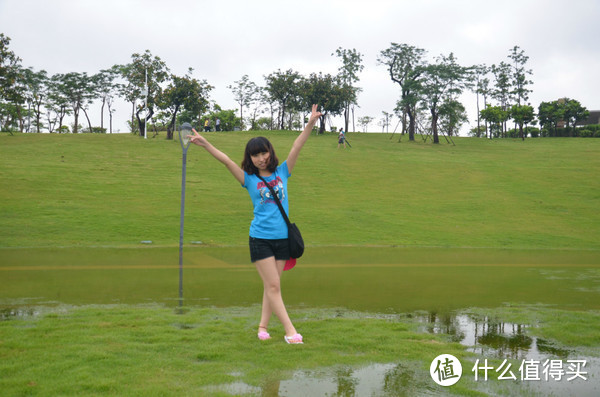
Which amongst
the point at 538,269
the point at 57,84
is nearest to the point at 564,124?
the point at 538,269

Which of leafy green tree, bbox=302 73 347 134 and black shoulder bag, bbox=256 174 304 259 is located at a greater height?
leafy green tree, bbox=302 73 347 134

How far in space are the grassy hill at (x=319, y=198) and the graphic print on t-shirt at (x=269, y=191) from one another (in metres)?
10.7

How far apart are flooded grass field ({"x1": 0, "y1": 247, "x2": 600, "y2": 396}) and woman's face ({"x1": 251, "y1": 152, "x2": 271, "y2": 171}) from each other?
1.86 m

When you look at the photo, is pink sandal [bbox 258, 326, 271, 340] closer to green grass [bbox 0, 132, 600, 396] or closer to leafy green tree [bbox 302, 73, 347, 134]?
green grass [bbox 0, 132, 600, 396]

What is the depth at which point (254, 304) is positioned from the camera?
672 centimetres

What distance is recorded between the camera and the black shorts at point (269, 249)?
15.1 feet

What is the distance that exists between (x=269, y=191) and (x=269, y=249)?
0.55 meters

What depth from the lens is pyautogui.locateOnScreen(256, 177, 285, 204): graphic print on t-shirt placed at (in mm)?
4605

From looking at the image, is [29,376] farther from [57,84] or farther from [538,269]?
[57,84]

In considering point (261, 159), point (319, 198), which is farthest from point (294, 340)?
point (319, 198)

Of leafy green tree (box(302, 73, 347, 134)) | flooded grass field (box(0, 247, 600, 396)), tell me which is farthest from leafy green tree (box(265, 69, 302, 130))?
flooded grass field (box(0, 247, 600, 396))

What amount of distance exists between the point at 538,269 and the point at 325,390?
9175mm

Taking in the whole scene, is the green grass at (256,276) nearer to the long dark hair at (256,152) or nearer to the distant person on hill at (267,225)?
the distant person on hill at (267,225)

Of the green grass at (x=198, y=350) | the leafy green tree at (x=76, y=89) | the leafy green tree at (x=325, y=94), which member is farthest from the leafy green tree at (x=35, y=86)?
the green grass at (x=198, y=350)
